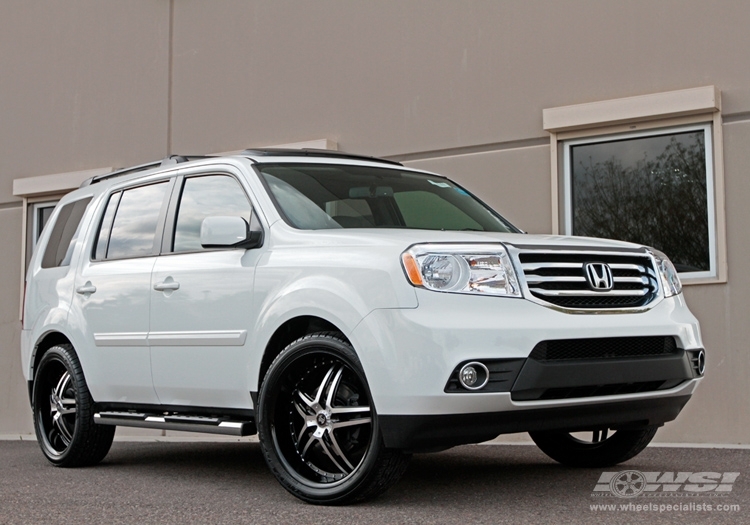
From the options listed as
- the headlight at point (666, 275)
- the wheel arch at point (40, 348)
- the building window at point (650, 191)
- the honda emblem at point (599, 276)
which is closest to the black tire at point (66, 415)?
the wheel arch at point (40, 348)

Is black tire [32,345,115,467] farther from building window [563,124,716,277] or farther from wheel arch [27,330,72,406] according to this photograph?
building window [563,124,716,277]

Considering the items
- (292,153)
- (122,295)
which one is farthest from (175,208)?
(292,153)

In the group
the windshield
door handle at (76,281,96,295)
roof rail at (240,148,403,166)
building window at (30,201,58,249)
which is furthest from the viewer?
building window at (30,201,58,249)

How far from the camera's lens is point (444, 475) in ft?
19.5

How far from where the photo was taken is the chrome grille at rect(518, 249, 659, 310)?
4.77 meters

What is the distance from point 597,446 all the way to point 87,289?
337cm

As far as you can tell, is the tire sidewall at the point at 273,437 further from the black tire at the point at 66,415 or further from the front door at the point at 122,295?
A: the black tire at the point at 66,415

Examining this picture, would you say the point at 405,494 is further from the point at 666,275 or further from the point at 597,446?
the point at 666,275

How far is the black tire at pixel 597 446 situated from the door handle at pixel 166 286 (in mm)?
2201

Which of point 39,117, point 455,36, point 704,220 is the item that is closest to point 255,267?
point 704,220

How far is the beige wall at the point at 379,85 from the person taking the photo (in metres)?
8.68

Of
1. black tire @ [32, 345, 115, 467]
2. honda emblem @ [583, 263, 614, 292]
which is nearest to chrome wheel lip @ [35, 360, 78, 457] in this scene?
black tire @ [32, 345, 115, 467]

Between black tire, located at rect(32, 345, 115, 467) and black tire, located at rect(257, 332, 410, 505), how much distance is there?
2.13m

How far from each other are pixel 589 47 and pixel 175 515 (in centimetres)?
626
